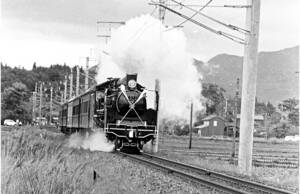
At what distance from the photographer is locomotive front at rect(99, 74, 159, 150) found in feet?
85.3

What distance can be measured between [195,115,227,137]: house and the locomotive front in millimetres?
70407

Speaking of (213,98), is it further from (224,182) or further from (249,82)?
(224,182)

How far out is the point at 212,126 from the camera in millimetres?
99500

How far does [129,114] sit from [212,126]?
74.4 metres

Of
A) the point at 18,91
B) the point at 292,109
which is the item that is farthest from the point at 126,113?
the point at 292,109

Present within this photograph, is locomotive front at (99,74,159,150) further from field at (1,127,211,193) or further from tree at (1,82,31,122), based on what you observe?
tree at (1,82,31,122)

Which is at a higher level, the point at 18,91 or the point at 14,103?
the point at 18,91

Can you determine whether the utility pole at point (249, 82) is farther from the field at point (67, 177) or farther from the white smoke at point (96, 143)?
the white smoke at point (96, 143)

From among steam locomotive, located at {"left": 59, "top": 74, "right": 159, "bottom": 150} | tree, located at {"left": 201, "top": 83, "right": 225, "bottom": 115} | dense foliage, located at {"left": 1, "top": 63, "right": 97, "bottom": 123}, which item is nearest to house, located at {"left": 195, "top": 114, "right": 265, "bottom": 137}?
tree, located at {"left": 201, "top": 83, "right": 225, "bottom": 115}

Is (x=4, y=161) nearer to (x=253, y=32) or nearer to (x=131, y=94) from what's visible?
(x=253, y=32)

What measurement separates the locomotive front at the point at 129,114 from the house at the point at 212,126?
70.4m

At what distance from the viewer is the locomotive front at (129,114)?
26.0 m

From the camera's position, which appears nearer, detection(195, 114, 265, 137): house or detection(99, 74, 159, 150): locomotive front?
detection(99, 74, 159, 150): locomotive front

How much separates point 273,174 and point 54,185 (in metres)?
13.3
